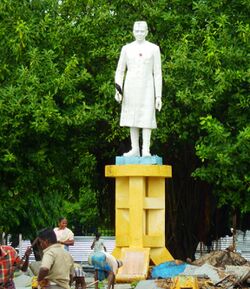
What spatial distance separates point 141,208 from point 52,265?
721 cm

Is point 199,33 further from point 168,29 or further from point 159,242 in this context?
point 159,242

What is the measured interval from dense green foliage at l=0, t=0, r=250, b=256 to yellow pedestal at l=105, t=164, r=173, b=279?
170cm

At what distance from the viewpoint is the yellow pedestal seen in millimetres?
17703

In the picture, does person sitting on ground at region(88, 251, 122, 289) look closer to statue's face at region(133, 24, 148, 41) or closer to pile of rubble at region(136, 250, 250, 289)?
pile of rubble at region(136, 250, 250, 289)

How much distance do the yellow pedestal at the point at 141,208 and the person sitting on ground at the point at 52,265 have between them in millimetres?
6985

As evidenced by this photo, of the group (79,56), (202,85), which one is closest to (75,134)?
(79,56)

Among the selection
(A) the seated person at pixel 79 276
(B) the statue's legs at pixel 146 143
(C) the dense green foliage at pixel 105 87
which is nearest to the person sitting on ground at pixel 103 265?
(A) the seated person at pixel 79 276

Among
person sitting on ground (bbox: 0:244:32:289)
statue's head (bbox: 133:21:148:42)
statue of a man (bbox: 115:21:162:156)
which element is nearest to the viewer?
person sitting on ground (bbox: 0:244:32:289)

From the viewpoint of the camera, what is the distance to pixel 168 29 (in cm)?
2109

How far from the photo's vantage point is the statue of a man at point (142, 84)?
17.9m

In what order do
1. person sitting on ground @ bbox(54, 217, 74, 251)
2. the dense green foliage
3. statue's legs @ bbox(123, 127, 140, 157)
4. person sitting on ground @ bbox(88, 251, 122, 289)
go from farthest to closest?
the dense green foliage < statue's legs @ bbox(123, 127, 140, 157) < person sitting on ground @ bbox(54, 217, 74, 251) < person sitting on ground @ bbox(88, 251, 122, 289)

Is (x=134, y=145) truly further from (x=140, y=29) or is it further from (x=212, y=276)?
(x=212, y=276)

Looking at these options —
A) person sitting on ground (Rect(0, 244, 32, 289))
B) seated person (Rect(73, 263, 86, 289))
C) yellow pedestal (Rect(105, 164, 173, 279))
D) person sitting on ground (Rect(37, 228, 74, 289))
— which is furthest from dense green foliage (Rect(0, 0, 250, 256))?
person sitting on ground (Rect(37, 228, 74, 289))

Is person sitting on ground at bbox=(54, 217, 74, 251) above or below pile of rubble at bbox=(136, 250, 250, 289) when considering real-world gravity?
above
